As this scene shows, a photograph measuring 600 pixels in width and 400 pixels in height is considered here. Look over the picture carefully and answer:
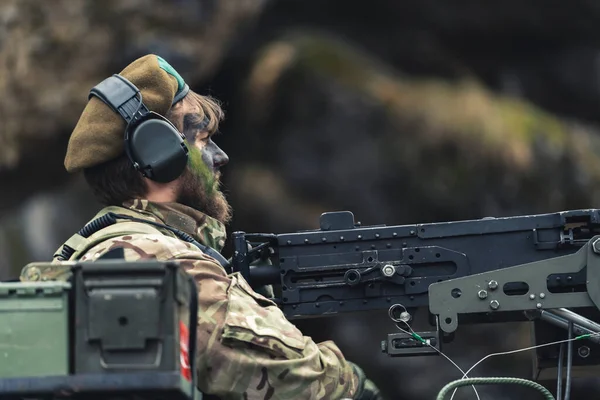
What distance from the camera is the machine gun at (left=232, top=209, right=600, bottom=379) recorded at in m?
4.27

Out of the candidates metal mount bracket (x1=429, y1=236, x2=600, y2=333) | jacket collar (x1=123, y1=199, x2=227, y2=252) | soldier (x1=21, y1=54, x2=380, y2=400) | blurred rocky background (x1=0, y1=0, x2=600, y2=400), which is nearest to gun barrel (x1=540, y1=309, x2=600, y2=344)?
metal mount bracket (x1=429, y1=236, x2=600, y2=333)

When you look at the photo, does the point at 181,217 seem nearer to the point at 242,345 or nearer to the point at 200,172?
the point at 200,172

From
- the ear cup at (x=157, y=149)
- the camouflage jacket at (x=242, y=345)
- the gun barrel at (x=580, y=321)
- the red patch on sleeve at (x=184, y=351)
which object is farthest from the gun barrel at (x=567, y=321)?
the red patch on sleeve at (x=184, y=351)

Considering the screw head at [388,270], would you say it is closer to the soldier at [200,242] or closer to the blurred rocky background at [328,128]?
the soldier at [200,242]

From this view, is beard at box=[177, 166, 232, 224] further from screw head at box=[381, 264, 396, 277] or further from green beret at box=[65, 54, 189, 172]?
screw head at box=[381, 264, 396, 277]

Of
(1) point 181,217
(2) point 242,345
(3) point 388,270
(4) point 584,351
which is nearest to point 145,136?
(1) point 181,217

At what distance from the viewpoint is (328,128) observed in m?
11.2

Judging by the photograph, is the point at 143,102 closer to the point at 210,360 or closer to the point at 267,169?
the point at 210,360

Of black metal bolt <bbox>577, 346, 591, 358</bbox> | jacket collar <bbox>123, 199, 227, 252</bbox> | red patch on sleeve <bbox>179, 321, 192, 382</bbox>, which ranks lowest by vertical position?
black metal bolt <bbox>577, 346, 591, 358</bbox>

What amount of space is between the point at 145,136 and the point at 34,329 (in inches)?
53.4

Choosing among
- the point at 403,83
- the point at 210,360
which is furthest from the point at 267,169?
the point at 210,360

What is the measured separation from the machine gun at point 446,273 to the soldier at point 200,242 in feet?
0.96

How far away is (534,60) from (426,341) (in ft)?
28.5

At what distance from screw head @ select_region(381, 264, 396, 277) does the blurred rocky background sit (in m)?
6.06
